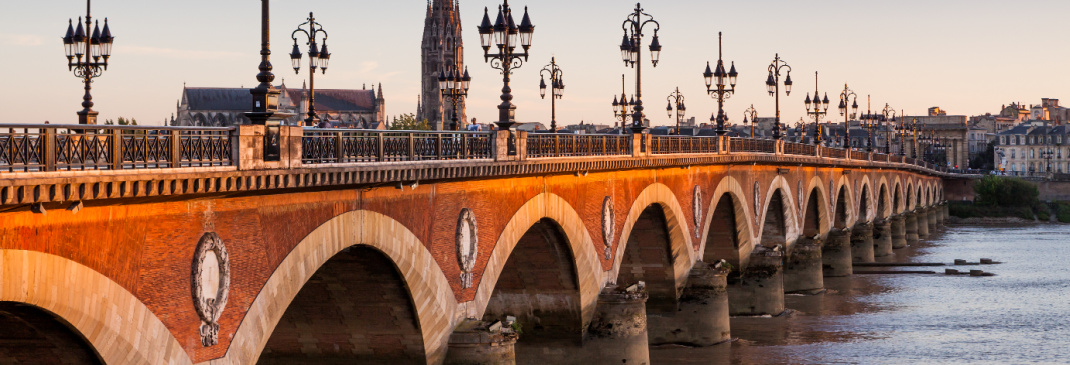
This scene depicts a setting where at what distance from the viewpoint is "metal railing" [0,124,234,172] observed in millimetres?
12695

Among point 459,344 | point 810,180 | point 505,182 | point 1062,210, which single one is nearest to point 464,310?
point 459,344

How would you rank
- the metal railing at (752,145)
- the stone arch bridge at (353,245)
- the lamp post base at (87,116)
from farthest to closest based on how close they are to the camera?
the metal railing at (752,145)
the lamp post base at (87,116)
the stone arch bridge at (353,245)

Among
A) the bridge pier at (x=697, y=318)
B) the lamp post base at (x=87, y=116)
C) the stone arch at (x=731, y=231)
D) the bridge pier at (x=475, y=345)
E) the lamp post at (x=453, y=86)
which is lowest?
the bridge pier at (x=697, y=318)

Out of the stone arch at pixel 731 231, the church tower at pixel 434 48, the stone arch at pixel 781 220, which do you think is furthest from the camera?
the church tower at pixel 434 48

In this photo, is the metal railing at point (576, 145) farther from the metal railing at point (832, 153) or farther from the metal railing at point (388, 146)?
the metal railing at point (832, 153)

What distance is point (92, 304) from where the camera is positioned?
13.6 m

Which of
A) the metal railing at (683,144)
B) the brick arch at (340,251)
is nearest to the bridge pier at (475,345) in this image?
the brick arch at (340,251)

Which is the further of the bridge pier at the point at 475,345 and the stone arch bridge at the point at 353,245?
the bridge pier at the point at 475,345

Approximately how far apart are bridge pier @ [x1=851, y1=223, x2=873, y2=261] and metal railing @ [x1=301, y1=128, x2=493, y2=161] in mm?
53961

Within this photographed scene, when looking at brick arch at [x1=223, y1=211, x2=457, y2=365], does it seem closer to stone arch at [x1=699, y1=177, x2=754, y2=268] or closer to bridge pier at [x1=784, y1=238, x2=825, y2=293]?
stone arch at [x1=699, y1=177, x2=754, y2=268]

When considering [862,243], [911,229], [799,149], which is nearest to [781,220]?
[799,149]

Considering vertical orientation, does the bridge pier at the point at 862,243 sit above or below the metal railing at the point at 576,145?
below

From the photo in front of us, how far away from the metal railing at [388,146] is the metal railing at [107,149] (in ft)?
7.19

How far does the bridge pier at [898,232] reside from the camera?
92.8 metres
